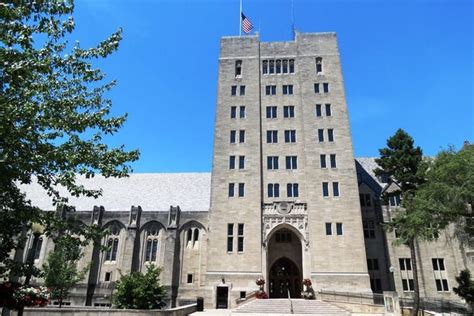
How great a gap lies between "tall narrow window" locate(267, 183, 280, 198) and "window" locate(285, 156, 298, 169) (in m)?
2.61

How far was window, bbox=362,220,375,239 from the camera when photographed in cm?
3938

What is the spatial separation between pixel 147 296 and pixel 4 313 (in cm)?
1071

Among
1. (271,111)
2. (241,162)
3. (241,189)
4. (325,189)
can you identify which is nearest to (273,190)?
(241,189)

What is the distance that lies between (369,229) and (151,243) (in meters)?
26.3

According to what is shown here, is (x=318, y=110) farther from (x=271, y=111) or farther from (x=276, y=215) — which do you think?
(x=276, y=215)

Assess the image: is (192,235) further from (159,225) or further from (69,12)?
(69,12)

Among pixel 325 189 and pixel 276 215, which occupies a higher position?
pixel 325 189

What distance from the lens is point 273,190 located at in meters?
37.7

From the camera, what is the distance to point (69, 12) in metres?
10.0

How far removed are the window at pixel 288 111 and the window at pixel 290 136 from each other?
2065mm

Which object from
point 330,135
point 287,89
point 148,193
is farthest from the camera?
point 148,193

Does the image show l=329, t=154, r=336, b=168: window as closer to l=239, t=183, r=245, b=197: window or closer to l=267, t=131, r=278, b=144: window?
l=267, t=131, r=278, b=144: window

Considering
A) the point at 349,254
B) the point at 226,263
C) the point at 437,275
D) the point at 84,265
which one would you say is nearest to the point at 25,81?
the point at 226,263

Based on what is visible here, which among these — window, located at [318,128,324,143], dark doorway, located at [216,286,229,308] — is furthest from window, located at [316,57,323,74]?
dark doorway, located at [216,286,229,308]
